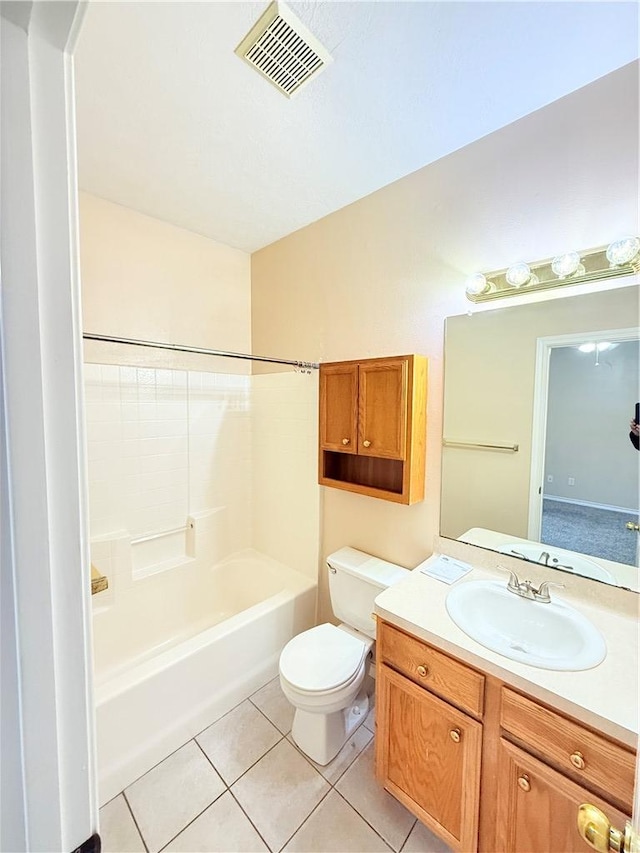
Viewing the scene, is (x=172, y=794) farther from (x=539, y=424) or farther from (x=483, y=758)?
(x=539, y=424)

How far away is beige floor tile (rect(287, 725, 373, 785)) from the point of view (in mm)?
1473

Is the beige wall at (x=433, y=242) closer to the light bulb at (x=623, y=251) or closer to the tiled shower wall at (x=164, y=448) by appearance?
the light bulb at (x=623, y=251)

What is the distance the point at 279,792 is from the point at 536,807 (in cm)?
98

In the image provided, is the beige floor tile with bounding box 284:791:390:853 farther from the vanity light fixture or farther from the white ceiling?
the white ceiling

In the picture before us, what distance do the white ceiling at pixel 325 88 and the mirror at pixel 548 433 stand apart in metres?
0.76

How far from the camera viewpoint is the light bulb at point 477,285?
1439 millimetres

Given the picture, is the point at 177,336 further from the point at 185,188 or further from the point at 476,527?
the point at 476,527

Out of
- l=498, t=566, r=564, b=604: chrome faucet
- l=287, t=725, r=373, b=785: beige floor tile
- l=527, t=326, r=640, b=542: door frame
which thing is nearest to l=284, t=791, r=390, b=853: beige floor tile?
l=287, t=725, r=373, b=785: beige floor tile

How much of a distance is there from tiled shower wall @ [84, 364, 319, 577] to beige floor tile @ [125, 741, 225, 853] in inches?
38.2

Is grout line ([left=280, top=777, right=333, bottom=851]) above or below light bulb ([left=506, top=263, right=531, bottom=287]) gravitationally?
below

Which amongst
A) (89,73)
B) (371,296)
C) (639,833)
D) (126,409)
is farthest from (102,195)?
(639,833)

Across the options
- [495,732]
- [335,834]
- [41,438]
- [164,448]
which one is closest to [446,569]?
[495,732]

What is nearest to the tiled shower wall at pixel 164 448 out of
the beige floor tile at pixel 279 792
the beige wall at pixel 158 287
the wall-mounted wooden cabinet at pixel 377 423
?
the beige wall at pixel 158 287

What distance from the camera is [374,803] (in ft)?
4.46
